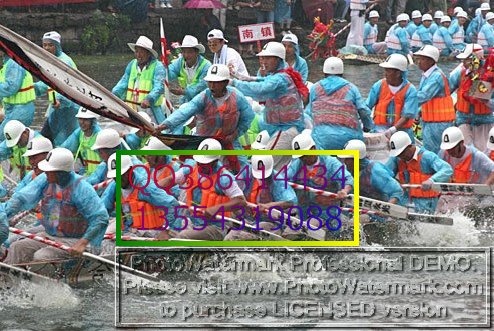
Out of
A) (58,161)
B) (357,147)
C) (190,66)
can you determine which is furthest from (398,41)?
(58,161)

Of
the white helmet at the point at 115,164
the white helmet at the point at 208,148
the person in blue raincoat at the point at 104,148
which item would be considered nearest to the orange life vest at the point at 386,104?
the white helmet at the point at 208,148

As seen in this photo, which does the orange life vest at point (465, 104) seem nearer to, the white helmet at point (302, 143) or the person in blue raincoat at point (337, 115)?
the person in blue raincoat at point (337, 115)

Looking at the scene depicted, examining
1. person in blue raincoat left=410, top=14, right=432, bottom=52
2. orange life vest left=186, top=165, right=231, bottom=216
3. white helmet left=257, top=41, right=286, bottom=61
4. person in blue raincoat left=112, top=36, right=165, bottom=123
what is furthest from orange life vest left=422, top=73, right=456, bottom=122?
person in blue raincoat left=410, top=14, right=432, bottom=52

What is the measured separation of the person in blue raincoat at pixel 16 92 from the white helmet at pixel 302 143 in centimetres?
425

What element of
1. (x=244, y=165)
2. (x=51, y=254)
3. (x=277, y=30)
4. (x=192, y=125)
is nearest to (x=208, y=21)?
(x=277, y=30)

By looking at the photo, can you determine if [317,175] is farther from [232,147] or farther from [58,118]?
[58,118]

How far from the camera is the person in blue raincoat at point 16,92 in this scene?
58.5ft

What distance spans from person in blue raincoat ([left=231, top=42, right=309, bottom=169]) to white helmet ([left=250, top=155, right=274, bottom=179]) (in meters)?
1.39

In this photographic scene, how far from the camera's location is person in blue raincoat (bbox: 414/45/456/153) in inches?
699

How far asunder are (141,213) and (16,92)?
4.72m

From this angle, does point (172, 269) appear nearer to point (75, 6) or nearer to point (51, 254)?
point (51, 254)

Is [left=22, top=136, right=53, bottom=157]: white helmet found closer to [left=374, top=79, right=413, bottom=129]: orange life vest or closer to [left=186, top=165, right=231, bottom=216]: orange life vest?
[left=186, top=165, right=231, bottom=216]: orange life vest

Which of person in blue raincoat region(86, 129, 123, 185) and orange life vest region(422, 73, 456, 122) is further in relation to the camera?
orange life vest region(422, 73, 456, 122)

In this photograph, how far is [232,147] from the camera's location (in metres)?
15.6
